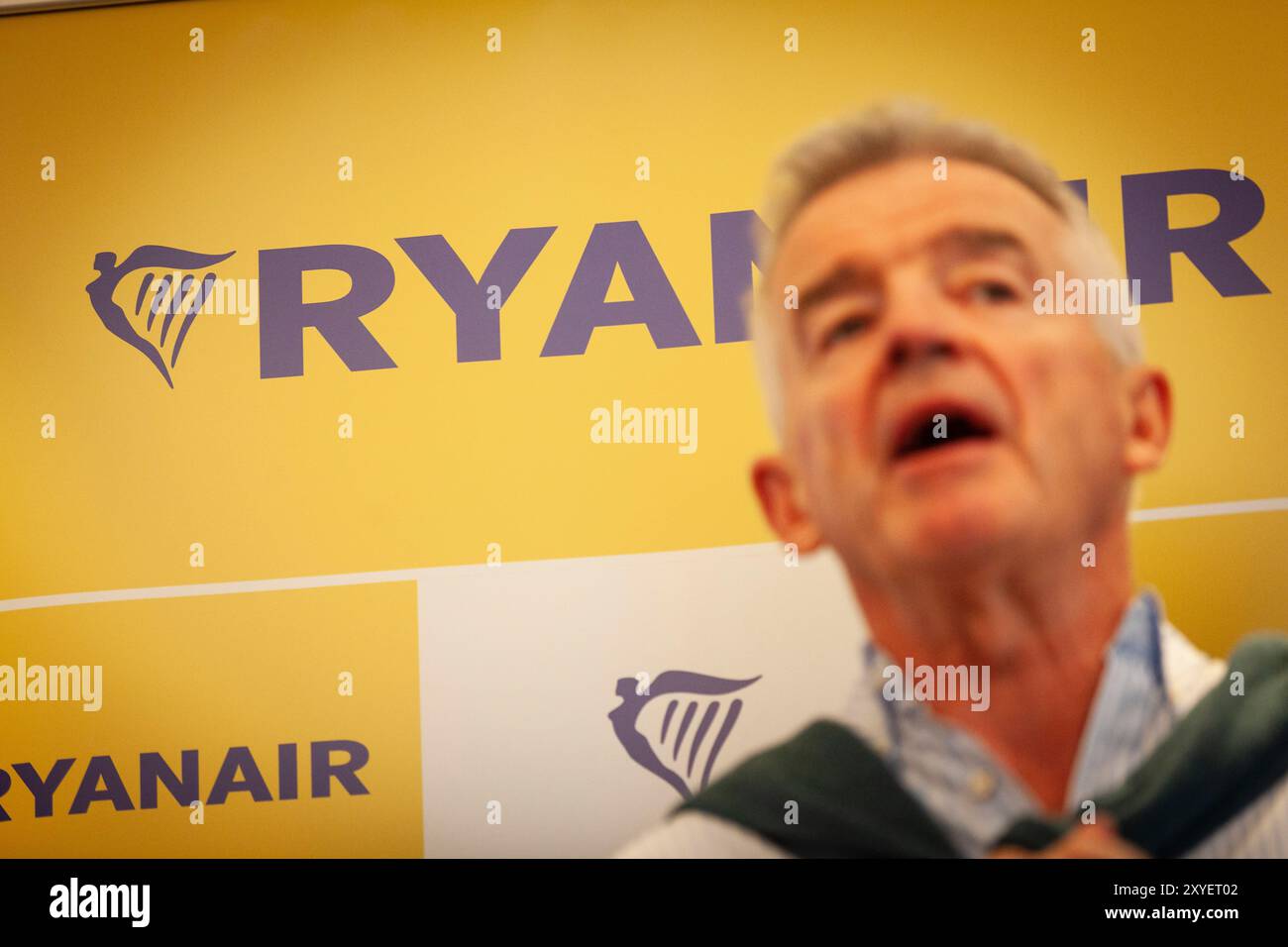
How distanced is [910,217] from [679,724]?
113 cm

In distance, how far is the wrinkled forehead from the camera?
7.68 ft

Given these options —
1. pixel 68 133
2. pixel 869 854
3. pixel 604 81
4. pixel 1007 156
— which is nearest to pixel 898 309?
pixel 1007 156

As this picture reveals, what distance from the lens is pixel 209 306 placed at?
8.53 ft

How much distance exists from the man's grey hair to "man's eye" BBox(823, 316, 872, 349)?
0.37 feet

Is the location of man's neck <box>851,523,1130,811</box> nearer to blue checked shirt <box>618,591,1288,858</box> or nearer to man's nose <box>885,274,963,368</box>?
blue checked shirt <box>618,591,1288,858</box>

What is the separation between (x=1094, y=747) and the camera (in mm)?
2250

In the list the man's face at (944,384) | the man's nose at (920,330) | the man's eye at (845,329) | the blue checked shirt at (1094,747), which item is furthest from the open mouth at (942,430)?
the blue checked shirt at (1094,747)

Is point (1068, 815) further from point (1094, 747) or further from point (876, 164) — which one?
point (876, 164)

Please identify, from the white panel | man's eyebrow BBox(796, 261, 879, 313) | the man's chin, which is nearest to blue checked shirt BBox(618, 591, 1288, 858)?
the white panel

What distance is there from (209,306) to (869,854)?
1823mm

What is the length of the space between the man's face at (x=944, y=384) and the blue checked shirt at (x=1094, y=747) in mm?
239

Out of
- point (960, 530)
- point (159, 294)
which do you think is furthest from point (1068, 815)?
point (159, 294)
